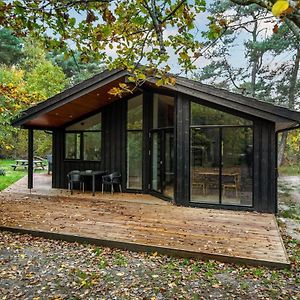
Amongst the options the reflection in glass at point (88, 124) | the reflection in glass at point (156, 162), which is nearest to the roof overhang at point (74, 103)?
the reflection in glass at point (88, 124)

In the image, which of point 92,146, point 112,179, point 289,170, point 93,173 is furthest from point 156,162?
point 289,170

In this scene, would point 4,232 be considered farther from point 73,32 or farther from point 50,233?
point 73,32

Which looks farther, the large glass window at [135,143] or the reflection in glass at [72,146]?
the reflection in glass at [72,146]

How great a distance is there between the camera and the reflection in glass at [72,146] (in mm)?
10234

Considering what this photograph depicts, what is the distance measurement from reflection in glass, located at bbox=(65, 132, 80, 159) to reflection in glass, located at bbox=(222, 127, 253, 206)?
535 cm

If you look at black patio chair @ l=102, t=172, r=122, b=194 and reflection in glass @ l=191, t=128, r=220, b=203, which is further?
black patio chair @ l=102, t=172, r=122, b=194

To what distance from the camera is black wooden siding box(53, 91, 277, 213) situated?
668cm

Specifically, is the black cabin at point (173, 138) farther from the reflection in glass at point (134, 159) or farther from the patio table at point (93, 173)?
the patio table at point (93, 173)

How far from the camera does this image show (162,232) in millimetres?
5160

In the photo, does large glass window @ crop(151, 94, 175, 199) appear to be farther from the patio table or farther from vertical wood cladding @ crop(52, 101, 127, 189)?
the patio table

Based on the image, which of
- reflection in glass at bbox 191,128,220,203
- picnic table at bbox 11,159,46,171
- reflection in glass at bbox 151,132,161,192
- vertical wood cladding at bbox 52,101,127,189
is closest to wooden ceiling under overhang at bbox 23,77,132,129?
vertical wood cladding at bbox 52,101,127,189

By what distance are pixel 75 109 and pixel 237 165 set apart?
5.13m

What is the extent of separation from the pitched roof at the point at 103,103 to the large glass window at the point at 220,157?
1.38ft

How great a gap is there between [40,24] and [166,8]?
5.01 feet
